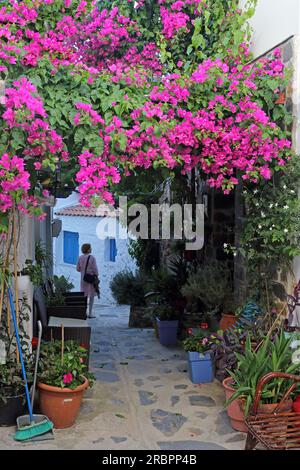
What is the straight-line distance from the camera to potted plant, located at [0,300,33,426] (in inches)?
170

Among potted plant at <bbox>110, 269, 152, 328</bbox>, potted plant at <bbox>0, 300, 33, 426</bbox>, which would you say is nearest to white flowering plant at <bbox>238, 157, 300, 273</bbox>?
potted plant at <bbox>0, 300, 33, 426</bbox>

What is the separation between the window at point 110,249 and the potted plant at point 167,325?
7448 mm

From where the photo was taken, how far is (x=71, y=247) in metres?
16.8

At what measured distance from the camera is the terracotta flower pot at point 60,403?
4.33 metres

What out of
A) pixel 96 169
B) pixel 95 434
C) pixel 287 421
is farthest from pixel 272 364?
pixel 96 169

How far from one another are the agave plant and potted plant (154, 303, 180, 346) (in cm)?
324

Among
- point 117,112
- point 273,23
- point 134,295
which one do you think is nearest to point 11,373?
point 117,112

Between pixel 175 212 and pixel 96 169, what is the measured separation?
4844mm

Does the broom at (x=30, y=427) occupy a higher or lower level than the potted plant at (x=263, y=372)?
lower

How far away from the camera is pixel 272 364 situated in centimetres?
405

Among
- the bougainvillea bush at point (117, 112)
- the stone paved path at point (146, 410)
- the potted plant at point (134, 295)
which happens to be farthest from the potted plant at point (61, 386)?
the potted plant at point (134, 295)

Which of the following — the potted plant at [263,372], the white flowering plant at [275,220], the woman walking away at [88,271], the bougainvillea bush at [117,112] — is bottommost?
the potted plant at [263,372]

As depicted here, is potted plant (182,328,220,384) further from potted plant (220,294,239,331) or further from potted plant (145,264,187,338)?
potted plant (145,264,187,338)

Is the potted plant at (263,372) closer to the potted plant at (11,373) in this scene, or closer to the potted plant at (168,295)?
the potted plant at (11,373)
